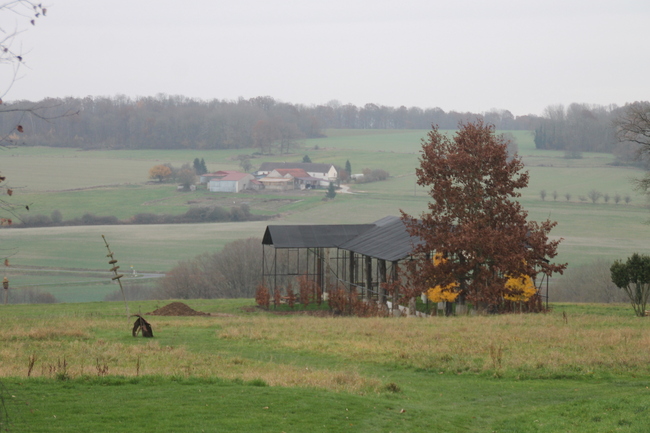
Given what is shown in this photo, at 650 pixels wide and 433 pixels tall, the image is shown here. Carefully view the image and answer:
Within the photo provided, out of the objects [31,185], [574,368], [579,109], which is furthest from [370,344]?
[579,109]

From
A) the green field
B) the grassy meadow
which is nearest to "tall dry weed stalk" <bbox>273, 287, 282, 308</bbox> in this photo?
the grassy meadow

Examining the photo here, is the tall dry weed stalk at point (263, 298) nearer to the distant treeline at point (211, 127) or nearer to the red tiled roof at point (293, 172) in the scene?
the red tiled roof at point (293, 172)

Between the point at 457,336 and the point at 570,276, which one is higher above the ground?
the point at 457,336

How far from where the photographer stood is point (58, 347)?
56.4 feet

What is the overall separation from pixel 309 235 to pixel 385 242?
5041 mm

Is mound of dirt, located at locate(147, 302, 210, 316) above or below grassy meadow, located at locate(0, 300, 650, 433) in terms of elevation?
below

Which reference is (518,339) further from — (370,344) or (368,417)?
(368,417)

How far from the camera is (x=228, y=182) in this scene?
357ft

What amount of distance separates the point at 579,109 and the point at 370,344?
146 m

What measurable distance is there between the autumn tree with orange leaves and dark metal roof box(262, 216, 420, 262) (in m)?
3.95

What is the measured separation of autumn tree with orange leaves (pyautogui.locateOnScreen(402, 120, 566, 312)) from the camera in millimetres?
26703

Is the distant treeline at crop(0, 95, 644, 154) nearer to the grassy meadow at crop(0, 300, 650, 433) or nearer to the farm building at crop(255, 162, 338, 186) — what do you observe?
the farm building at crop(255, 162, 338, 186)

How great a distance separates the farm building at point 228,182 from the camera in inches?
4284

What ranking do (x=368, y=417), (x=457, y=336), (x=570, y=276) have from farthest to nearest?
(x=570, y=276) → (x=457, y=336) → (x=368, y=417)
